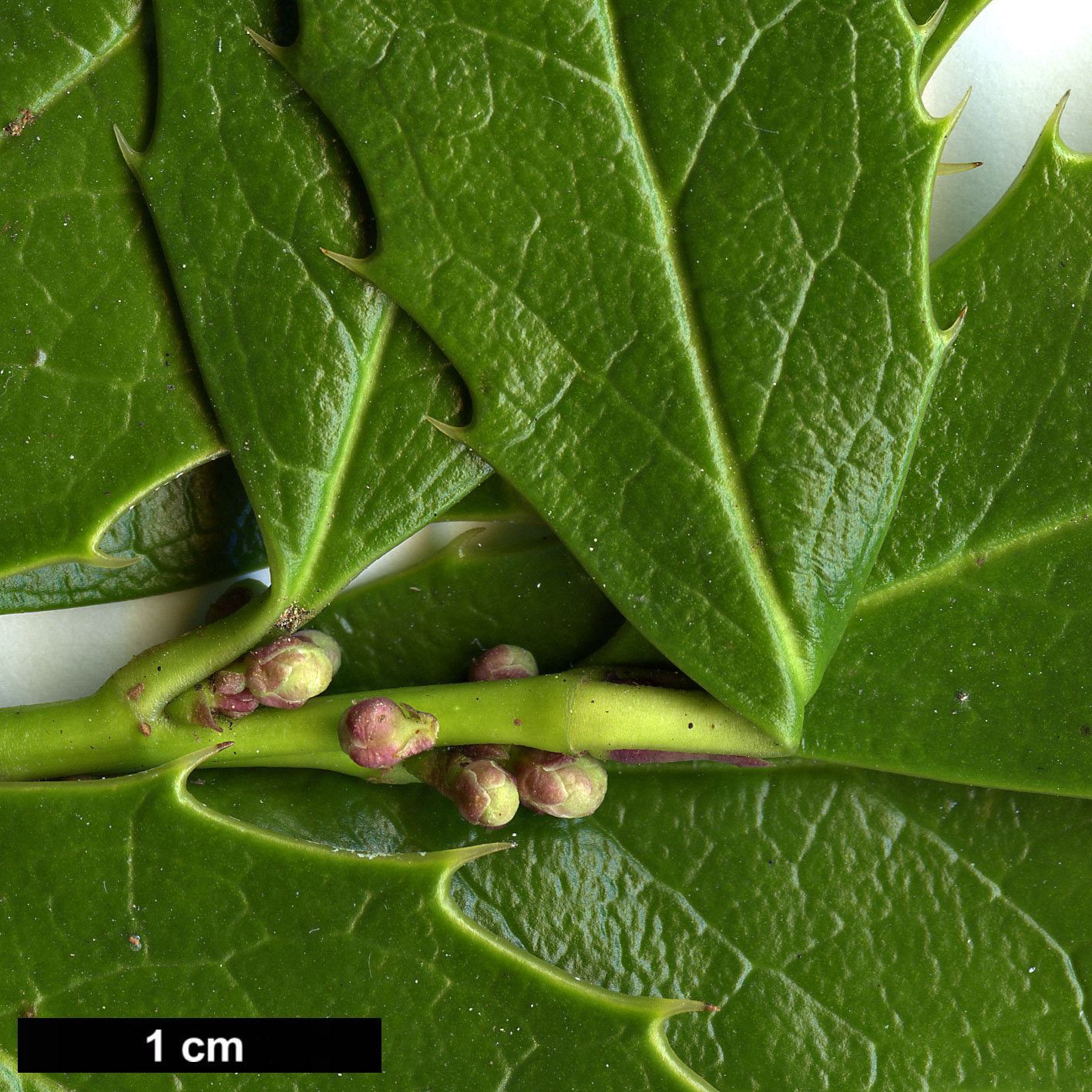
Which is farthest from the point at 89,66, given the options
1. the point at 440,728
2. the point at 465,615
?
the point at 440,728

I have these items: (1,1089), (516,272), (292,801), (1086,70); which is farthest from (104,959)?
(1086,70)

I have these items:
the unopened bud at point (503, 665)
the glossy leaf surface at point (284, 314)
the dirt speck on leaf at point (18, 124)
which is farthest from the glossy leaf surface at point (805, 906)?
the dirt speck on leaf at point (18, 124)


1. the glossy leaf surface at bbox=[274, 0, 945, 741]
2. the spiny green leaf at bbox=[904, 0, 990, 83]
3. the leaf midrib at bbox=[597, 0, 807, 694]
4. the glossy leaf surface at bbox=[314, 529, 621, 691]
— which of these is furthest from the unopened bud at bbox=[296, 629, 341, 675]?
the spiny green leaf at bbox=[904, 0, 990, 83]

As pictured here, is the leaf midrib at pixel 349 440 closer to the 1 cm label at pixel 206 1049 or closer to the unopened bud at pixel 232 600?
the unopened bud at pixel 232 600

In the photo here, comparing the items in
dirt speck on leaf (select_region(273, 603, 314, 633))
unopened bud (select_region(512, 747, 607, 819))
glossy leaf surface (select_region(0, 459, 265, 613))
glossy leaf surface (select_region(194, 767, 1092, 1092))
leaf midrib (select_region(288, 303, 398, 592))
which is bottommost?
glossy leaf surface (select_region(194, 767, 1092, 1092))

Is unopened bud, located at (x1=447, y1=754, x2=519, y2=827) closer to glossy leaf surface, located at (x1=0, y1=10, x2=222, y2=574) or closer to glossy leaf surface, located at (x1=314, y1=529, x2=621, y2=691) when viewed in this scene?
glossy leaf surface, located at (x1=314, y1=529, x2=621, y2=691)

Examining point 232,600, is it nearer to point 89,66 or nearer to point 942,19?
point 89,66
